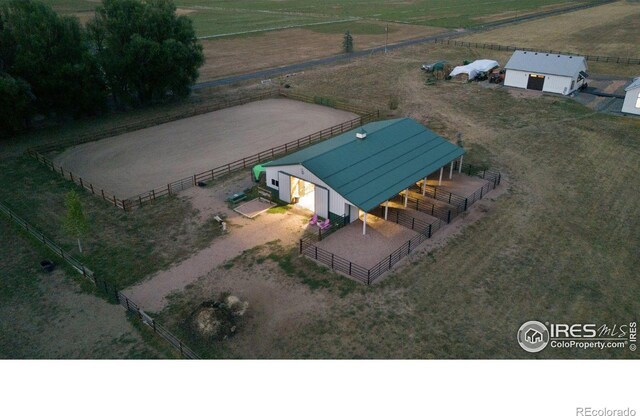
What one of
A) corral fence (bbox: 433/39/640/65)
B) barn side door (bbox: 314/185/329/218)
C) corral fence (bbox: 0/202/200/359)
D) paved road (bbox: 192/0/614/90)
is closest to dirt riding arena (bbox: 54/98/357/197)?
corral fence (bbox: 0/202/200/359)

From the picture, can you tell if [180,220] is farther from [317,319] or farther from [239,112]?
[239,112]

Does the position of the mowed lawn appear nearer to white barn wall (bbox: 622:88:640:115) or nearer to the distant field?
white barn wall (bbox: 622:88:640:115)

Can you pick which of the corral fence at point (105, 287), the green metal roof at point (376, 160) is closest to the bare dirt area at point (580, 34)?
the green metal roof at point (376, 160)

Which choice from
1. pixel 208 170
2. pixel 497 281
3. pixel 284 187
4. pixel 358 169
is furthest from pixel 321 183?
pixel 208 170

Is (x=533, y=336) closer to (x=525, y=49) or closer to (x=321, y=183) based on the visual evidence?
(x=321, y=183)

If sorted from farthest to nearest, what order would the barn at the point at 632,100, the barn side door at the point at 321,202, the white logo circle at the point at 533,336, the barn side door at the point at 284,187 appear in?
the barn at the point at 632,100 → the barn side door at the point at 284,187 → the barn side door at the point at 321,202 → the white logo circle at the point at 533,336

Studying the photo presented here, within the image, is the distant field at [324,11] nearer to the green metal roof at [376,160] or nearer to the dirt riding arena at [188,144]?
the dirt riding arena at [188,144]
